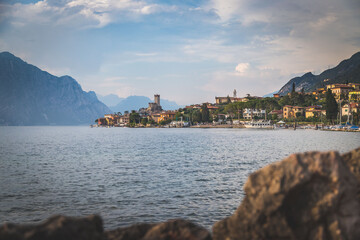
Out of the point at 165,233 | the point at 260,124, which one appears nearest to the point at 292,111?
the point at 260,124

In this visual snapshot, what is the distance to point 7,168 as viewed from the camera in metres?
26.9

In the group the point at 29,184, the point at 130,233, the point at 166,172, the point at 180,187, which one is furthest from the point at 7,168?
the point at 130,233

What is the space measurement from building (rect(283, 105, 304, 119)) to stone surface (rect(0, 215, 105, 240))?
157 metres

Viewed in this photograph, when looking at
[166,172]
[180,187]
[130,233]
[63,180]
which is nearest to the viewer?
[130,233]

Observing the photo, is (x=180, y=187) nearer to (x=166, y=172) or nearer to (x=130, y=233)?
(x=166, y=172)

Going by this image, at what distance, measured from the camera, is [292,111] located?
15462 centimetres

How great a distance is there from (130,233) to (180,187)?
1148 centimetres

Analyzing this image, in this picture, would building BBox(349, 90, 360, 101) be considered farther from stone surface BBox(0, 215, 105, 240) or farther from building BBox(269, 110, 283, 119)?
stone surface BBox(0, 215, 105, 240)

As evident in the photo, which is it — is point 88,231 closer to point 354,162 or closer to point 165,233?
point 165,233

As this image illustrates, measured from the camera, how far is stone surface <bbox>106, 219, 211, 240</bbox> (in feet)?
20.2

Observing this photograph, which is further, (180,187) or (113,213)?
(180,187)

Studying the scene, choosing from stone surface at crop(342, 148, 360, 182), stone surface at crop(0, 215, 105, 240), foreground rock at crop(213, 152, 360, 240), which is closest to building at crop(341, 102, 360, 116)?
stone surface at crop(342, 148, 360, 182)

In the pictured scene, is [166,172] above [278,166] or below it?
below

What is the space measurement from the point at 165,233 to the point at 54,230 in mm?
2212
